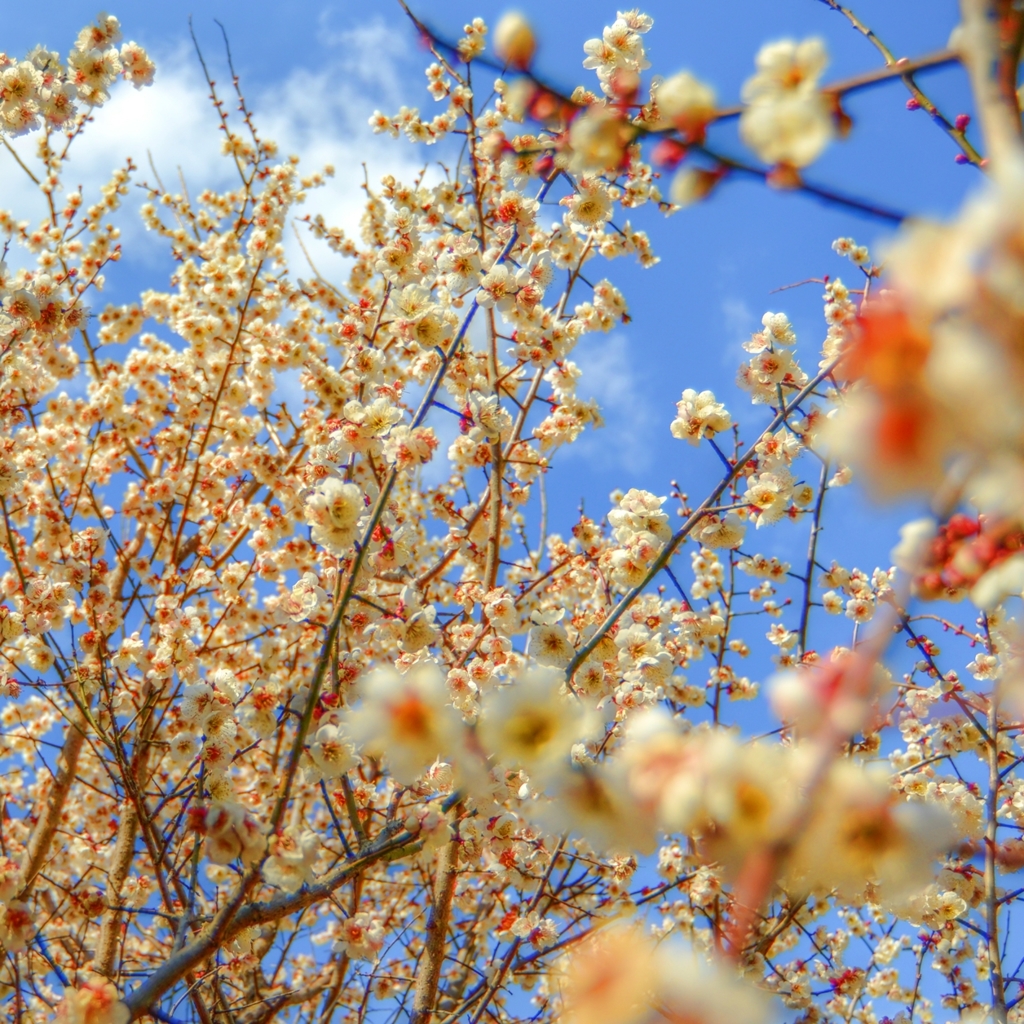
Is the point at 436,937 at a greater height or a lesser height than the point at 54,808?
lesser

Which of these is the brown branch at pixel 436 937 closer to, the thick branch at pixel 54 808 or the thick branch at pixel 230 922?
the thick branch at pixel 230 922

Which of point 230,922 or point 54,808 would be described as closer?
point 230,922

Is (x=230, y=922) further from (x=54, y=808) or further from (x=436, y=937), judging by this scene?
(x=54, y=808)

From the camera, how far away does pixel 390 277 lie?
12.9 ft

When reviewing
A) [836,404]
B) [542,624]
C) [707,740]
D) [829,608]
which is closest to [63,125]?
[542,624]

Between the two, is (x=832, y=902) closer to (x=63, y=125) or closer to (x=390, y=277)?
(x=390, y=277)

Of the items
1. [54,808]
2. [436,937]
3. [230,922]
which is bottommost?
[230,922]

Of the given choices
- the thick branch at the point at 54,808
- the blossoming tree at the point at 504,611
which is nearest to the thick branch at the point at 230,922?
the blossoming tree at the point at 504,611

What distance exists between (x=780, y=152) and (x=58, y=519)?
5.02 m

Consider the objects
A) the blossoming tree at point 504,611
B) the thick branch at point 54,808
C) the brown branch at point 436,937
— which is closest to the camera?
the blossoming tree at point 504,611

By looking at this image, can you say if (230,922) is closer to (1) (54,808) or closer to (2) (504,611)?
(2) (504,611)

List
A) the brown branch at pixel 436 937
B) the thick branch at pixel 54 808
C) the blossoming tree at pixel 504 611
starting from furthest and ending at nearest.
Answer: the thick branch at pixel 54 808 < the brown branch at pixel 436 937 < the blossoming tree at pixel 504 611

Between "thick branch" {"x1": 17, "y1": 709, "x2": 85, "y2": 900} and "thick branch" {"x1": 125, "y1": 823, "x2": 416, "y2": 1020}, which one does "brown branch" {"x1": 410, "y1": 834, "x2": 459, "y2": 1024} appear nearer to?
"thick branch" {"x1": 125, "y1": 823, "x2": 416, "y2": 1020}

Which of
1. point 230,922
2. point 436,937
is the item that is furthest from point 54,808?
point 230,922
